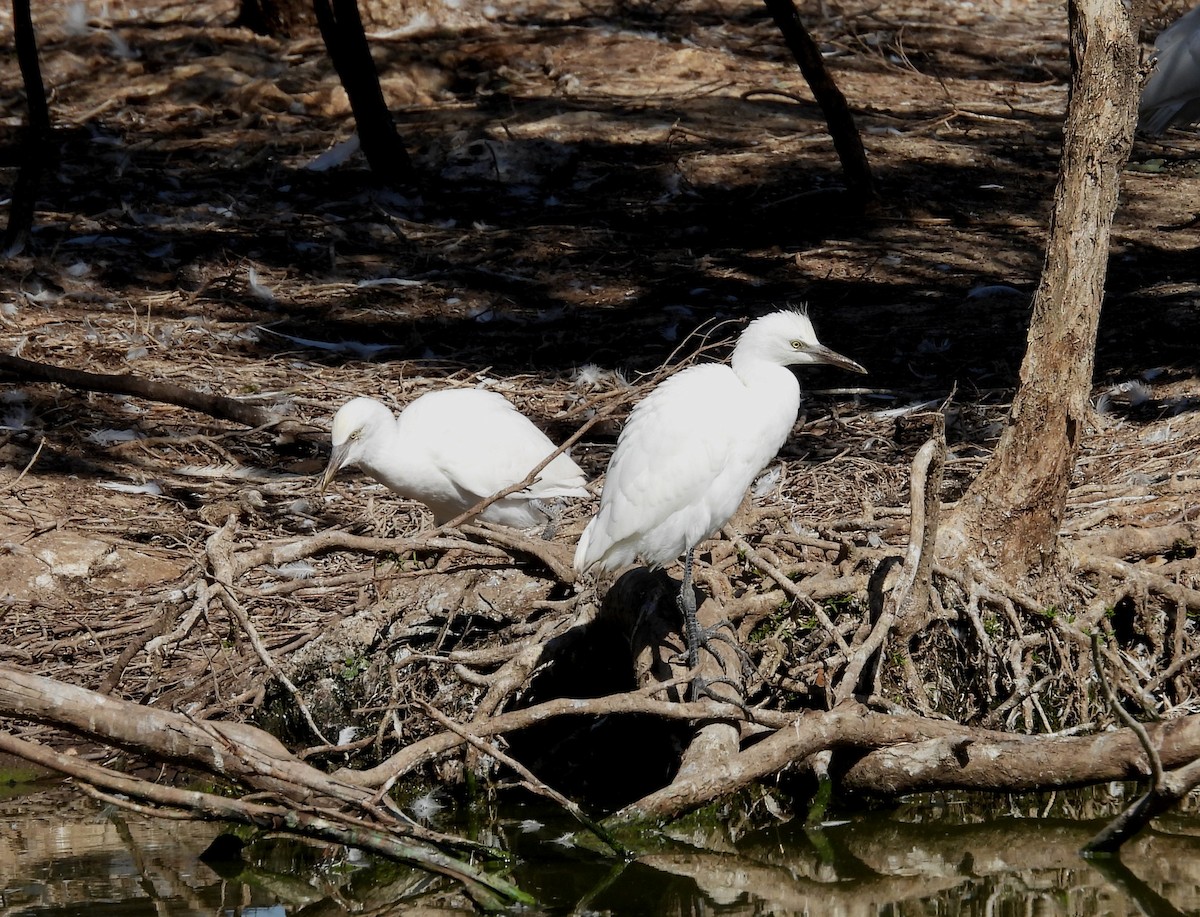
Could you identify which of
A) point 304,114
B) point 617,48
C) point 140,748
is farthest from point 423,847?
point 617,48

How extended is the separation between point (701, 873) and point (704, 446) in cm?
144

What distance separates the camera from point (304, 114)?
13.1m

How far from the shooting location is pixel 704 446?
16.0ft

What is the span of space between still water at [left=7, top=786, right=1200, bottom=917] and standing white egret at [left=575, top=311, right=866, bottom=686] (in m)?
0.90

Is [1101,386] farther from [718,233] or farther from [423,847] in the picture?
[423,847]

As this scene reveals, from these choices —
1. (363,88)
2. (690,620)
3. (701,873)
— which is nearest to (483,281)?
(363,88)

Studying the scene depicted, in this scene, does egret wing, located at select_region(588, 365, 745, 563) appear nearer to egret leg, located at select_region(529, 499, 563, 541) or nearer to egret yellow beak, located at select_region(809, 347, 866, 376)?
egret yellow beak, located at select_region(809, 347, 866, 376)

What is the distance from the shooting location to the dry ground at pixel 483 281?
5945 millimetres

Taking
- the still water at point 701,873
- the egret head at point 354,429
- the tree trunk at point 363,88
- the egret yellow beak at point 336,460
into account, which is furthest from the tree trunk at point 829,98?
the still water at point 701,873

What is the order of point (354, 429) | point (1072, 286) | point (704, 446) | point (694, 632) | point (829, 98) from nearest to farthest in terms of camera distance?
1. point (1072, 286)
2. point (694, 632)
3. point (704, 446)
4. point (354, 429)
5. point (829, 98)

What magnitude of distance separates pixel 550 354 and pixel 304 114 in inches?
208

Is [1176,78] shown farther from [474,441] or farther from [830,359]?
[474,441]

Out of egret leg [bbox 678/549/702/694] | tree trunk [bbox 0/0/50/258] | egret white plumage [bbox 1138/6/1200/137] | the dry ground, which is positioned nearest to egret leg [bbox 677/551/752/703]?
egret leg [bbox 678/549/702/694]

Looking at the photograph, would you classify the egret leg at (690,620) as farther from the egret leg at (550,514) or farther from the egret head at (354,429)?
the egret head at (354,429)
